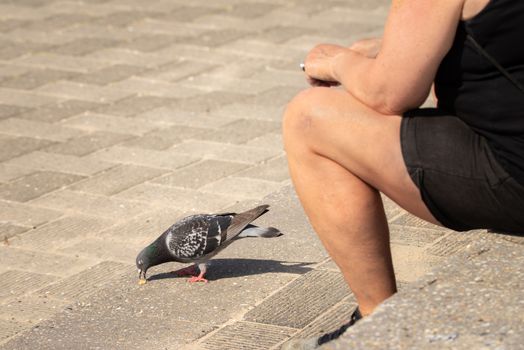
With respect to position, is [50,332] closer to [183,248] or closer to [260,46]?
[183,248]

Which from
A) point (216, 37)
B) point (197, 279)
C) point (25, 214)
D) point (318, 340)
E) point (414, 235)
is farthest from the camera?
point (216, 37)

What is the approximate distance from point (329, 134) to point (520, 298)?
0.70 metres

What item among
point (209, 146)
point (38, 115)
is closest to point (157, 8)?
point (38, 115)

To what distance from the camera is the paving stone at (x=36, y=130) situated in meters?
6.22

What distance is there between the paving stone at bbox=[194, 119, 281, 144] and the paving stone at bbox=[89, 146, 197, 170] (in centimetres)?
34

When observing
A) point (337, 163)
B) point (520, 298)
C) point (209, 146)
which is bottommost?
point (209, 146)

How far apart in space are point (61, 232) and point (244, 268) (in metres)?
1.01

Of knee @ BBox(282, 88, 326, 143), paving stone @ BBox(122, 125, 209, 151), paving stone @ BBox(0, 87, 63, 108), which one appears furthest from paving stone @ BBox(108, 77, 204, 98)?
knee @ BBox(282, 88, 326, 143)

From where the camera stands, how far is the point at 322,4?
31.0 ft

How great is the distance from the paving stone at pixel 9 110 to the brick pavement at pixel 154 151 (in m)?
0.02

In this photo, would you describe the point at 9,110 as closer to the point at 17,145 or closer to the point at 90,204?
the point at 17,145

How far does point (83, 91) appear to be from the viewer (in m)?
7.07

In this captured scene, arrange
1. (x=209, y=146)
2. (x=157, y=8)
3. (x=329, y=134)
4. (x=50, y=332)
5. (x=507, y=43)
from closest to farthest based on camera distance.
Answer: (x=507, y=43)
(x=329, y=134)
(x=50, y=332)
(x=209, y=146)
(x=157, y=8)

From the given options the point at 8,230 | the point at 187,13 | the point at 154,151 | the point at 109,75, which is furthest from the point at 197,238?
the point at 187,13
